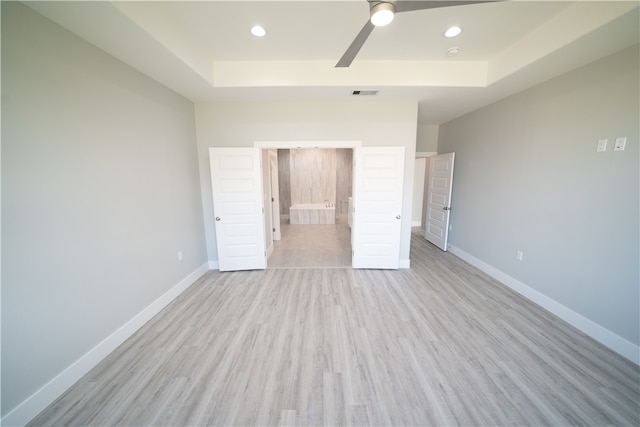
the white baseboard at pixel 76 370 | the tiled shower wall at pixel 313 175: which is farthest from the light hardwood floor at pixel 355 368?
the tiled shower wall at pixel 313 175

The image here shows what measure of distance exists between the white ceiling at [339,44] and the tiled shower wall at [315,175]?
14.1ft

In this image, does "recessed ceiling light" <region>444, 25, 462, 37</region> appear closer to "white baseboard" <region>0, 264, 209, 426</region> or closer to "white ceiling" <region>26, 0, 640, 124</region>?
"white ceiling" <region>26, 0, 640, 124</region>

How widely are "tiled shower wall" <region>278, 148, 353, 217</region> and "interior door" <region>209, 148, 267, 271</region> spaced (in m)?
4.29

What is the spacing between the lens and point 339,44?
2326 millimetres

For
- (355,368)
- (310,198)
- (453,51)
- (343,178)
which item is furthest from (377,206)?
(310,198)

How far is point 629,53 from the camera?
6.23 ft

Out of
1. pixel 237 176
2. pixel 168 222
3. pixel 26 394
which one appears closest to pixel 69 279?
pixel 26 394

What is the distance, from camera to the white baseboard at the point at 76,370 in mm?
1381

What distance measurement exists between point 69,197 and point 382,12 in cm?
261

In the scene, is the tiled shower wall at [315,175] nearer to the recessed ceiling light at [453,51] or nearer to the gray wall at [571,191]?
the gray wall at [571,191]

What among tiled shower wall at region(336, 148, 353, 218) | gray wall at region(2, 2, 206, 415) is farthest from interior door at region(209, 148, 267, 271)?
tiled shower wall at region(336, 148, 353, 218)

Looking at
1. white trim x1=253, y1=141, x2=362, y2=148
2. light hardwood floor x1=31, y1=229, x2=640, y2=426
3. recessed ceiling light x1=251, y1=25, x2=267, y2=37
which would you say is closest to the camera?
light hardwood floor x1=31, y1=229, x2=640, y2=426

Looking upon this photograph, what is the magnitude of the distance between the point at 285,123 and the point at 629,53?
353 centimetres

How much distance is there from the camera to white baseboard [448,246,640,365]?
6.18ft
